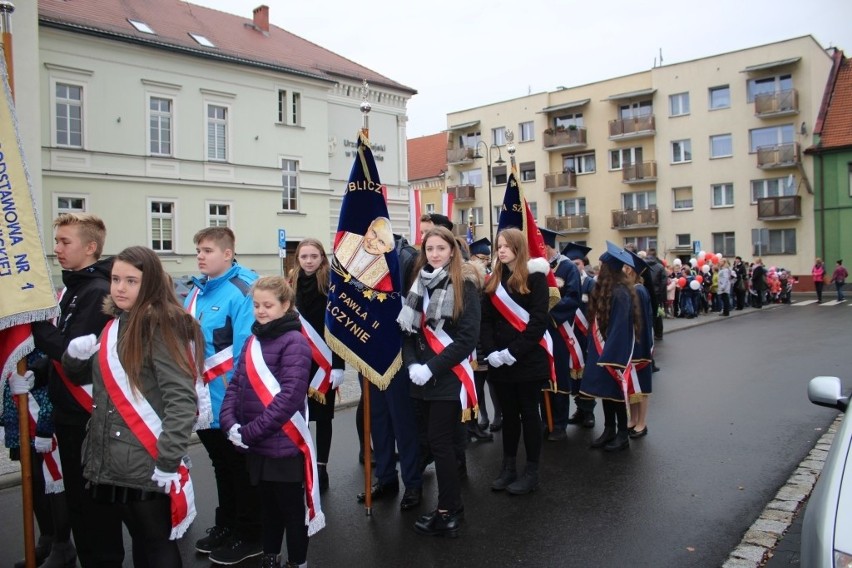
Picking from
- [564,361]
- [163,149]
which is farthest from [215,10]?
[564,361]

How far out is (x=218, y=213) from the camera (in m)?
31.3

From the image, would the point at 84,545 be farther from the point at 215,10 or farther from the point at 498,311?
the point at 215,10

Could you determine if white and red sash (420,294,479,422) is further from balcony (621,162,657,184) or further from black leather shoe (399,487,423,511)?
balcony (621,162,657,184)

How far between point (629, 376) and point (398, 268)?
2985 mm

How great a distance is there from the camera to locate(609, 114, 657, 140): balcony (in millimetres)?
44406

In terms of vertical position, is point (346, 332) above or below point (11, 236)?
below

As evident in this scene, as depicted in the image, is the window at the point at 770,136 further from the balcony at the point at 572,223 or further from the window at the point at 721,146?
the balcony at the point at 572,223

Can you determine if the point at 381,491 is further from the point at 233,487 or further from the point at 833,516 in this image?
the point at 833,516

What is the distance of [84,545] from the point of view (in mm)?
3744

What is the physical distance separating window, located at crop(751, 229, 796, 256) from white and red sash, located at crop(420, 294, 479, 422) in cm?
4113

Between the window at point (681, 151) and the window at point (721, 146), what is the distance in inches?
54.0

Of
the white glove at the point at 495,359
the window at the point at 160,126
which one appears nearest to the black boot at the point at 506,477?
the white glove at the point at 495,359

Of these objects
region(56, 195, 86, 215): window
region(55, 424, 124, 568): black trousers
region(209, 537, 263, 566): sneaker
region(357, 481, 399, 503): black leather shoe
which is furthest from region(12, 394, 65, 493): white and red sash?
region(56, 195, 86, 215): window

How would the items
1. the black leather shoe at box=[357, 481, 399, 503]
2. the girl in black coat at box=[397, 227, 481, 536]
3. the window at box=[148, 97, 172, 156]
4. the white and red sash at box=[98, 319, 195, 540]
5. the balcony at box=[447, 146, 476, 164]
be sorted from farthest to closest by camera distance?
1. the balcony at box=[447, 146, 476, 164]
2. the window at box=[148, 97, 172, 156]
3. the black leather shoe at box=[357, 481, 399, 503]
4. the girl in black coat at box=[397, 227, 481, 536]
5. the white and red sash at box=[98, 319, 195, 540]
